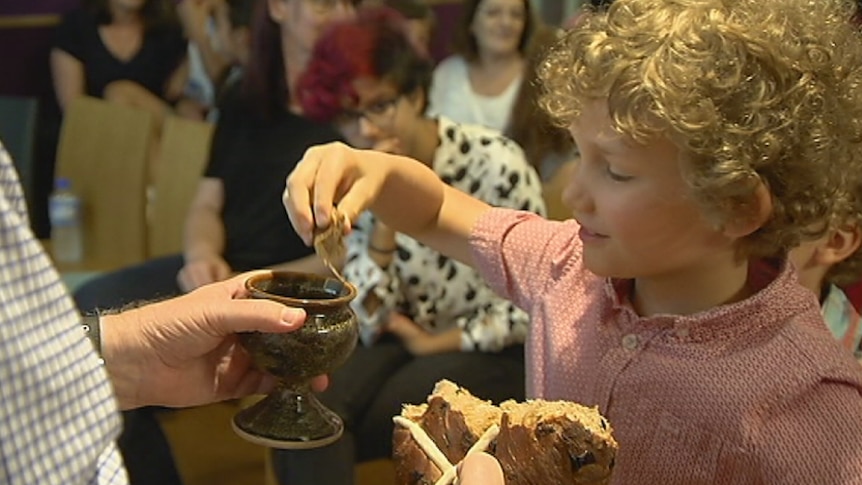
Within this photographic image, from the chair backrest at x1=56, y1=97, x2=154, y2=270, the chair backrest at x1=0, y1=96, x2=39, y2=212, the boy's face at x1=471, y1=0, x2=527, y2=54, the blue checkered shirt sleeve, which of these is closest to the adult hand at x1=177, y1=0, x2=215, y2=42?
the chair backrest at x1=0, y1=96, x2=39, y2=212

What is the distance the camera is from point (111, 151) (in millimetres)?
3312

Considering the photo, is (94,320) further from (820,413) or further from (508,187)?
(508,187)

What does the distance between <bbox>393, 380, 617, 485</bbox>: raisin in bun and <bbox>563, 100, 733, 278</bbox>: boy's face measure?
28cm

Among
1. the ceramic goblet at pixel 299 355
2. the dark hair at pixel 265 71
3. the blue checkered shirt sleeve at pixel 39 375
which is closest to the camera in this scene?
the blue checkered shirt sleeve at pixel 39 375

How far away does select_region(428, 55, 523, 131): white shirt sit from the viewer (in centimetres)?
354

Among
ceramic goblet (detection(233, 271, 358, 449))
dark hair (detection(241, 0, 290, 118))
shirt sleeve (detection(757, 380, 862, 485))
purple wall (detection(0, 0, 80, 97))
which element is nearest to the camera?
shirt sleeve (detection(757, 380, 862, 485))

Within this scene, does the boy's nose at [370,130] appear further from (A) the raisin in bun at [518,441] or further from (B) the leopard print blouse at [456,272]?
(A) the raisin in bun at [518,441]

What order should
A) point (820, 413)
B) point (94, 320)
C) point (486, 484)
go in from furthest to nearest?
point (94, 320) → point (820, 413) → point (486, 484)

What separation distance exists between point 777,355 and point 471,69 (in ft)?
8.93

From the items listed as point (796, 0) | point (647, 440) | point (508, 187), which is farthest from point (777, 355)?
point (508, 187)

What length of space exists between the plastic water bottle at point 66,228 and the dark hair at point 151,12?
1.23 meters

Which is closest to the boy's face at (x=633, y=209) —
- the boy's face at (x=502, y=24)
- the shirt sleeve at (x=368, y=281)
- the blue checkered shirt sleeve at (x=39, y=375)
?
the blue checkered shirt sleeve at (x=39, y=375)

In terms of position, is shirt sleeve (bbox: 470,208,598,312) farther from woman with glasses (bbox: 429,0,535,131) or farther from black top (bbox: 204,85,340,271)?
woman with glasses (bbox: 429,0,535,131)

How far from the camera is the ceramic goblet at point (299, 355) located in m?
1.18
